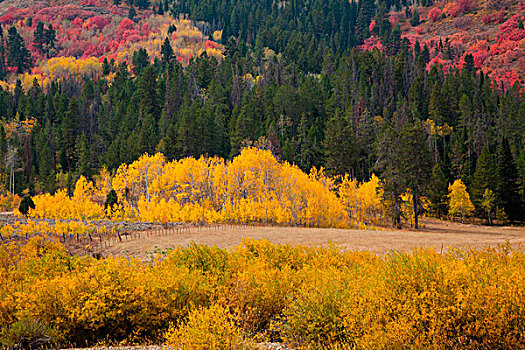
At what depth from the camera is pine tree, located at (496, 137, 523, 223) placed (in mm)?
62938

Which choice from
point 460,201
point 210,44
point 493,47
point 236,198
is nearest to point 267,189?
point 236,198

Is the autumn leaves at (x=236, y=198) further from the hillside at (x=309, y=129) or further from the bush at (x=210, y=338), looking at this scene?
the bush at (x=210, y=338)

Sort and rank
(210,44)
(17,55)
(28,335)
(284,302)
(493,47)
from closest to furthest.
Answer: (28,335) → (284,302) → (493,47) → (17,55) → (210,44)

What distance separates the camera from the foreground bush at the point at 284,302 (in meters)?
8.90

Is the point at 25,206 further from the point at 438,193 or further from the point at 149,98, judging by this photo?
the point at 438,193

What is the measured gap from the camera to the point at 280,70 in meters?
126

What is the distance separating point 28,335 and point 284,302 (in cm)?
788

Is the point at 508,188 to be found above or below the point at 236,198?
above

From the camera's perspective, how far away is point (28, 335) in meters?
11.2

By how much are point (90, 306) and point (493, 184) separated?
232 feet

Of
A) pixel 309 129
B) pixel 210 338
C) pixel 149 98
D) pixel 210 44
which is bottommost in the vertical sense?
pixel 210 338

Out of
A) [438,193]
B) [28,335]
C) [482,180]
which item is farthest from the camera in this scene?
[438,193]

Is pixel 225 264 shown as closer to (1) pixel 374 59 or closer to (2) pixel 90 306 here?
(2) pixel 90 306

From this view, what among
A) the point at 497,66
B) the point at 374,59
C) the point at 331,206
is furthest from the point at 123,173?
the point at 497,66
